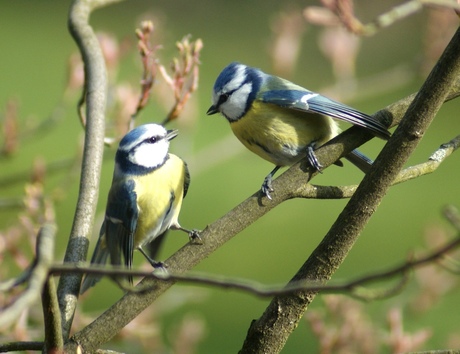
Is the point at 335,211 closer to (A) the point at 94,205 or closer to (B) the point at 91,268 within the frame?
(A) the point at 94,205

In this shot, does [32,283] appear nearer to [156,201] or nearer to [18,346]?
[18,346]

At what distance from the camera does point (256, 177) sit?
4.00 meters

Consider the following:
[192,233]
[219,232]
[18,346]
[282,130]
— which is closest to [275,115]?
[282,130]

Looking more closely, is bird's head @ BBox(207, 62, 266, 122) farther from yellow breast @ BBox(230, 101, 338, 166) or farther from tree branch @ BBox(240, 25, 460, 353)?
tree branch @ BBox(240, 25, 460, 353)

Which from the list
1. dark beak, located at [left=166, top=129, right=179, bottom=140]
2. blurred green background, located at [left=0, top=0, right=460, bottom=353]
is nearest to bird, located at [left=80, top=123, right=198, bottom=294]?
dark beak, located at [left=166, top=129, right=179, bottom=140]

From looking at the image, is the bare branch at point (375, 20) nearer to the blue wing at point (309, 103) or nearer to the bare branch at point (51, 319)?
the blue wing at point (309, 103)

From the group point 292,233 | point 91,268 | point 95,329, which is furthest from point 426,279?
point 292,233

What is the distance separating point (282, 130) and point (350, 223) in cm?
51

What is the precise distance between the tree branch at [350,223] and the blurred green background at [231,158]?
720 mm

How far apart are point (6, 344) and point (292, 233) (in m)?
2.90

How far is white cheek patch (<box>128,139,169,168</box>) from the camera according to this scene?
144 cm

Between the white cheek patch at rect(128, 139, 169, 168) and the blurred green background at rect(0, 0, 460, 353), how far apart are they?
0.29m

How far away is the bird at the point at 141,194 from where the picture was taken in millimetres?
1354

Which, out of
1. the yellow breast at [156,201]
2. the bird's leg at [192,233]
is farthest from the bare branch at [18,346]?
the yellow breast at [156,201]
